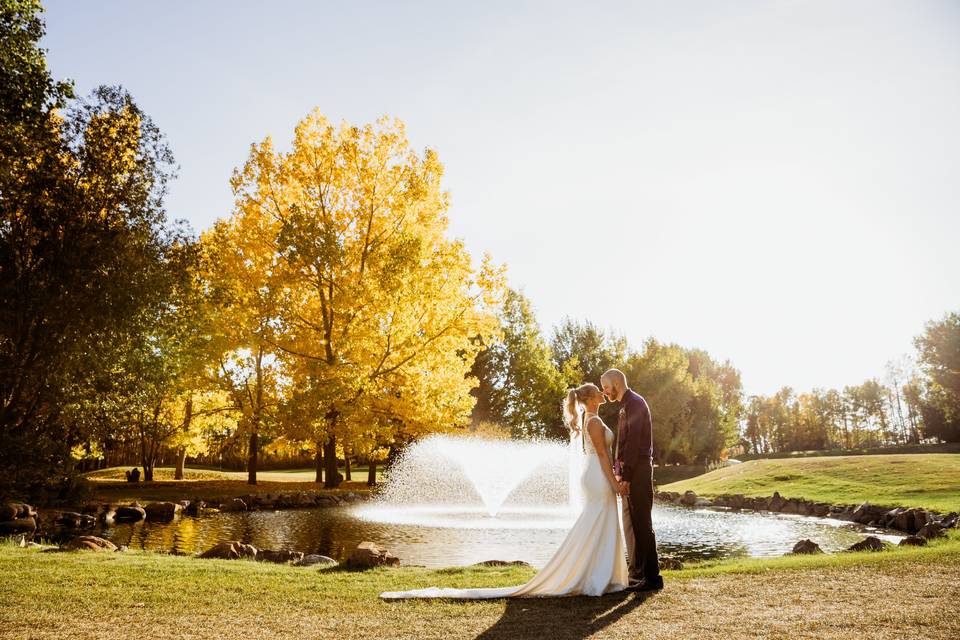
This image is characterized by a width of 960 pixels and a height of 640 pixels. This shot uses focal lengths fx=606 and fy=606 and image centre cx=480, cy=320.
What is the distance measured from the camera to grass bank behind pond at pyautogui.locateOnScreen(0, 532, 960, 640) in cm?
571

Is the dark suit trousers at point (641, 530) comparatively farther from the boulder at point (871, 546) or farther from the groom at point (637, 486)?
the boulder at point (871, 546)

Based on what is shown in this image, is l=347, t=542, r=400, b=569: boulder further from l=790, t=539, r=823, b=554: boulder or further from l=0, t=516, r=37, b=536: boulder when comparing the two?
l=0, t=516, r=37, b=536: boulder

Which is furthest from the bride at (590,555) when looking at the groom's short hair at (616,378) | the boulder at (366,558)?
the boulder at (366,558)

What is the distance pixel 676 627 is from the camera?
578 cm

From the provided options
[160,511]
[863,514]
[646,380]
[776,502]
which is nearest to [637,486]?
[863,514]

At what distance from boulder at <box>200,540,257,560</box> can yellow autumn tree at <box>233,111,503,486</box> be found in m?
9.84

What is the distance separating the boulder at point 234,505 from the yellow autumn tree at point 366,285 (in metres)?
3.42

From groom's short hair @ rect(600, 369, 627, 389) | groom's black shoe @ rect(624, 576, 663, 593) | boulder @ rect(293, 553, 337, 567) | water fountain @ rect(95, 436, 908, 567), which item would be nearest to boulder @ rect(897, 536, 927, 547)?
water fountain @ rect(95, 436, 908, 567)

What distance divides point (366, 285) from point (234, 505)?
30.2 ft

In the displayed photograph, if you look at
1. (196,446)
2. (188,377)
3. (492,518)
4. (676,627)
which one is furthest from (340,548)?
(196,446)

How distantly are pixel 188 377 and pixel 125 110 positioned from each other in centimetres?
1194

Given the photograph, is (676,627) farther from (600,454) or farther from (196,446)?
(196,446)

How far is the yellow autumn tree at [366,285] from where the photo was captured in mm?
21906

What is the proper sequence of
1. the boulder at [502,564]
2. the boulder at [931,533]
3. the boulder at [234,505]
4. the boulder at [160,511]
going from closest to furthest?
1. the boulder at [502,564]
2. the boulder at [931,533]
3. the boulder at [160,511]
4. the boulder at [234,505]
